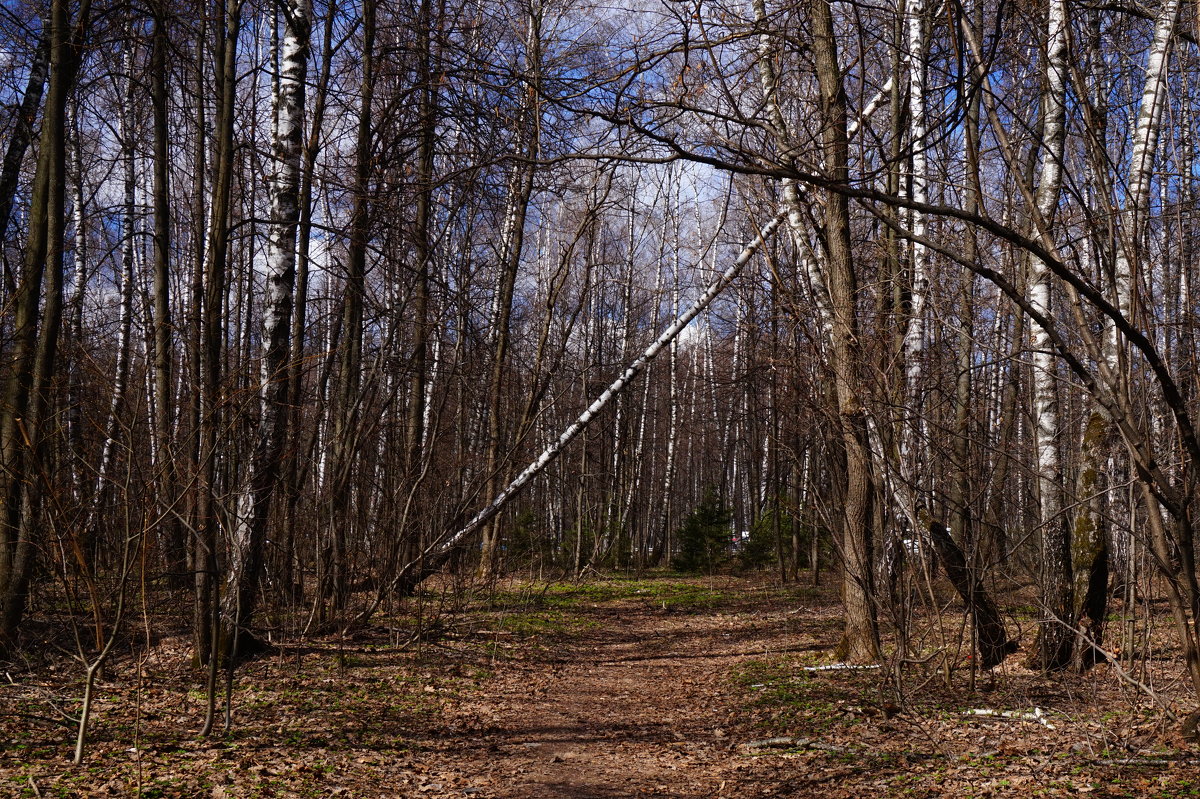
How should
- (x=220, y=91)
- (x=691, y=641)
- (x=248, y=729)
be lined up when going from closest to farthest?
(x=248, y=729) < (x=220, y=91) < (x=691, y=641)

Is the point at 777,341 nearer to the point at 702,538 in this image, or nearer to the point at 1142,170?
the point at 1142,170

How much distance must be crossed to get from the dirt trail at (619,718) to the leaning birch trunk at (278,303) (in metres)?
2.34

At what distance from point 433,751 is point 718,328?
21.5 meters

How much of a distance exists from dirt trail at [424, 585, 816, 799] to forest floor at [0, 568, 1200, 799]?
0.03 metres

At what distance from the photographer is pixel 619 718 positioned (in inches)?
265

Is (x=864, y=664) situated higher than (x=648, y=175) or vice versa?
(x=648, y=175)

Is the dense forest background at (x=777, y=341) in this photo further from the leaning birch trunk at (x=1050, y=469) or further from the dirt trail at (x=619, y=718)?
the dirt trail at (x=619, y=718)

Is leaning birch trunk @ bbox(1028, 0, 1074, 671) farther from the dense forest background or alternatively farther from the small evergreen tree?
the small evergreen tree

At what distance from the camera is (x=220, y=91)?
23.0ft

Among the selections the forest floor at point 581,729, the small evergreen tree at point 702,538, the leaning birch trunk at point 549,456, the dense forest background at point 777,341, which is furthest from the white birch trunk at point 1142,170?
the small evergreen tree at point 702,538

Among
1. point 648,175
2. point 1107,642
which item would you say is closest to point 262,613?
point 1107,642

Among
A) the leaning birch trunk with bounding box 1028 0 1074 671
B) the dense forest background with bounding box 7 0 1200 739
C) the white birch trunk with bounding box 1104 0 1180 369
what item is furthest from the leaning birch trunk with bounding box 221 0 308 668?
→ the leaning birch trunk with bounding box 1028 0 1074 671

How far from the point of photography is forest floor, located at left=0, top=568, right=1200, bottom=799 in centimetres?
457

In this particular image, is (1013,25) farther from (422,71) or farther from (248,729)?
(248,729)
